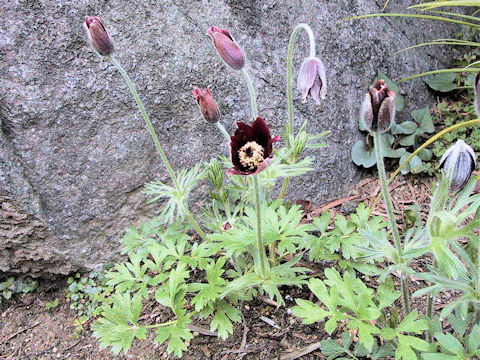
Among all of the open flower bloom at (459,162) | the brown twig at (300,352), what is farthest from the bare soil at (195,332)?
the open flower bloom at (459,162)

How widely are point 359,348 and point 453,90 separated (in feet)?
6.64

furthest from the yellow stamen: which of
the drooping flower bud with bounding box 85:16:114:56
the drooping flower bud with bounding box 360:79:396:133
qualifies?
the drooping flower bud with bounding box 85:16:114:56

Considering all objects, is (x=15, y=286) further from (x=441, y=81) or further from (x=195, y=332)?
(x=441, y=81)

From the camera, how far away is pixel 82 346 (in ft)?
6.47

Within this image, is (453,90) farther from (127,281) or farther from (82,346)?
(82,346)

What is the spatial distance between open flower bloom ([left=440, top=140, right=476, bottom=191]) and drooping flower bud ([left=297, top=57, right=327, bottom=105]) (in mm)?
479

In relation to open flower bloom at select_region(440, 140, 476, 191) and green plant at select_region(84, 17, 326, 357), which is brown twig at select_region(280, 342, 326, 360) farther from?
open flower bloom at select_region(440, 140, 476, 191)

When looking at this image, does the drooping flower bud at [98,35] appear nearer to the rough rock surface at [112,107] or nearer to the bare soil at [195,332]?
the rough rock surface at [112,107]

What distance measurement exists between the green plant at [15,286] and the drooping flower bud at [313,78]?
1.67 meters

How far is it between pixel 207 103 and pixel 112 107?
65 cm

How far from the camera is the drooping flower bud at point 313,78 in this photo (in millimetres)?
1586

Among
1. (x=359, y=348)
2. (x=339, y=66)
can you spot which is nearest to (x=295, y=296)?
(x=359, y=348)

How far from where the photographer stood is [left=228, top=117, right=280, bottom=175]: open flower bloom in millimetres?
1361

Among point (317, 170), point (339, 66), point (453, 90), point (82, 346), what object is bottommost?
point (82, 346)
